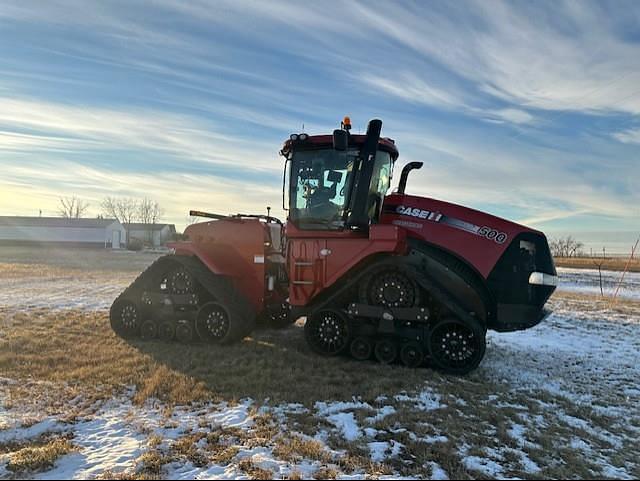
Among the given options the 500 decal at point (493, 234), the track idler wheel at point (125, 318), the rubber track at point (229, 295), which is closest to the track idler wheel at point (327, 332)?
the rubber track at point (229, 295)

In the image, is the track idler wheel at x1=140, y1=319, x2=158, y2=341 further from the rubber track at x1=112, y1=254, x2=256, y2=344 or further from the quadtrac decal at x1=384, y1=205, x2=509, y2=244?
the quadtrac decal at x1=384, y1=205, x2=509, y2=244

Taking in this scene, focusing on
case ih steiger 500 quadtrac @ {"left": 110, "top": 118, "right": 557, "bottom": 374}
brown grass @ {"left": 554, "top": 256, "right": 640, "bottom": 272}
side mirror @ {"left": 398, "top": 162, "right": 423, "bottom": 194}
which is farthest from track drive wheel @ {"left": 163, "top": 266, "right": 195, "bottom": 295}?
brown grass @ {"left": 554, "top": 256, "right": 640, "bottom": 272}

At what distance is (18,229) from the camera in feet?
219

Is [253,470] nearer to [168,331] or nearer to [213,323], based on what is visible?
[213,323]

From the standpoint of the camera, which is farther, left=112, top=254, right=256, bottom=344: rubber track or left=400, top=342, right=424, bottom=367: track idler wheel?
left=112, top=254, right=256, bottom=344: rubber track

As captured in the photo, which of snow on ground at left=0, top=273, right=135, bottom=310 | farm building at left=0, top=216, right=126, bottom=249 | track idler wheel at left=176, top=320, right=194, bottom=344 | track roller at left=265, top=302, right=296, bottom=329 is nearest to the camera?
track idler wheel at left=176, top=320, right=194, bottom=344

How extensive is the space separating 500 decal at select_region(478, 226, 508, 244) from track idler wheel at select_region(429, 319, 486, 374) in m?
1.23

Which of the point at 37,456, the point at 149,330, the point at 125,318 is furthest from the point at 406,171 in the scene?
the point at 37,456

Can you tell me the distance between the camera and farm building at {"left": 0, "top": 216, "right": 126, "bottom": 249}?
6431 cm

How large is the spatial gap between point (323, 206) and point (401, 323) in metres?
2.09

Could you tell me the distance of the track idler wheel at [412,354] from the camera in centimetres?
652

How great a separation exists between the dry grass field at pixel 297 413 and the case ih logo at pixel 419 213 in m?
2.11

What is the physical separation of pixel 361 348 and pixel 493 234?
2.43 metres

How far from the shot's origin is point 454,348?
6.41 m
